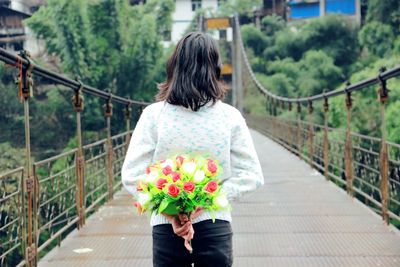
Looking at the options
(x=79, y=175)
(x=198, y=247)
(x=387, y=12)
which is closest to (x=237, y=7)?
(x=387, y=12)

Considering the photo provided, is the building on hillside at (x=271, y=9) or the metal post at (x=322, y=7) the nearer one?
the metal post at (x=322, y=7)

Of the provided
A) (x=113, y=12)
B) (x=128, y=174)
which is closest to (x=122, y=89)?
(x=113, y=12)

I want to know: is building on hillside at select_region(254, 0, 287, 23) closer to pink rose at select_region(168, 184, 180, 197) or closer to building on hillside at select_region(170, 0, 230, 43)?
building on hillside at select_region(170, 0, 230, 43)

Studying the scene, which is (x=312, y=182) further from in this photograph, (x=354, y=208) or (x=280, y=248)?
(x=280, y=248)

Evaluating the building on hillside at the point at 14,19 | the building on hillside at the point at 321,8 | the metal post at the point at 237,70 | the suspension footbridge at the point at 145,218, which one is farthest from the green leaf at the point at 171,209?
the building on hillside at the point at 321,8

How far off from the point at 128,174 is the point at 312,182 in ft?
14.0

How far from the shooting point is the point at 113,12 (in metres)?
21.8

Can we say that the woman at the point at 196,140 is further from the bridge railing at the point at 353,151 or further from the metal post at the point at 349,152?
the metal post at the point at 349,152

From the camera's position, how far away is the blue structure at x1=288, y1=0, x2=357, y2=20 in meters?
29.8

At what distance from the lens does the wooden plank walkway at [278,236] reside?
9.61 ft

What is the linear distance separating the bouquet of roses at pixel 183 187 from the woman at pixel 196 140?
0.05 metres

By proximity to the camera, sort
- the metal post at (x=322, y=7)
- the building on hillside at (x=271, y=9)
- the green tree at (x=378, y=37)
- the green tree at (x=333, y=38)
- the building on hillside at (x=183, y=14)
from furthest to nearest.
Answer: the building on hillside at (x=183, y=14), the building on hillside at (x=271, y=9), the metal post at (x=322, y=7), the green tree at (x=333, y=38), the green tree at (x=378, y=37)

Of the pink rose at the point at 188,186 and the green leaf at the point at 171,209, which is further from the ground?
the pink rose at the point at 188,186

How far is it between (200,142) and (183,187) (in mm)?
156
